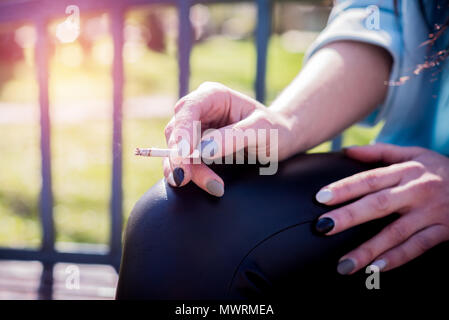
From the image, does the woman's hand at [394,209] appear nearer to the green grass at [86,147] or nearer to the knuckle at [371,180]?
the knuckle at [371,180]

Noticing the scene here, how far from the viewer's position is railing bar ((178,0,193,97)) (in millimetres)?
1534

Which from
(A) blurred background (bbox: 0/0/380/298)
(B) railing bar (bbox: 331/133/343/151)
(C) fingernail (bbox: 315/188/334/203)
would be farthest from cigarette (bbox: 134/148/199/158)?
(B) railing bar (bbox: 331/133/343/151)

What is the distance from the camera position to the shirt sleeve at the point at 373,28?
112 centimetres

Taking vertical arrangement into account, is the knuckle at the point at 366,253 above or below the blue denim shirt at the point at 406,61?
below

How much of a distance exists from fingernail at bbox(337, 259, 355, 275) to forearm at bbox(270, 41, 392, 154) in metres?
0.26

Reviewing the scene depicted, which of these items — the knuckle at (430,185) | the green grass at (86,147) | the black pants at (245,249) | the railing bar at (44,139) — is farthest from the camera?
the green grass at (86,147)

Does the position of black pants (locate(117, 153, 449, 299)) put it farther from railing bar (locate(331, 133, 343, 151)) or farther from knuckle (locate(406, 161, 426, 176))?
railing bar (locate(331, 133, 343, 151))

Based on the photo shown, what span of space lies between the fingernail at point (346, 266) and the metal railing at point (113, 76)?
0.89 meters

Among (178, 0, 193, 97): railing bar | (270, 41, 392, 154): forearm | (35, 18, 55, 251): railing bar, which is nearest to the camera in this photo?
(270, 41, 392, 154): forearm

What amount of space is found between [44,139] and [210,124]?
94 centimetres

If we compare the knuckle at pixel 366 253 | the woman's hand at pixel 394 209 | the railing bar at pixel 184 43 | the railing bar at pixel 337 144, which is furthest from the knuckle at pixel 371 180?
the railing bar at pixel 184 43

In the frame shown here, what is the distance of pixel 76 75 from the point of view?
6.00 metres

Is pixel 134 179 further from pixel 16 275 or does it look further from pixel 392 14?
pixel 392 14

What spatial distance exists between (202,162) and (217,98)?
0.46 ft
